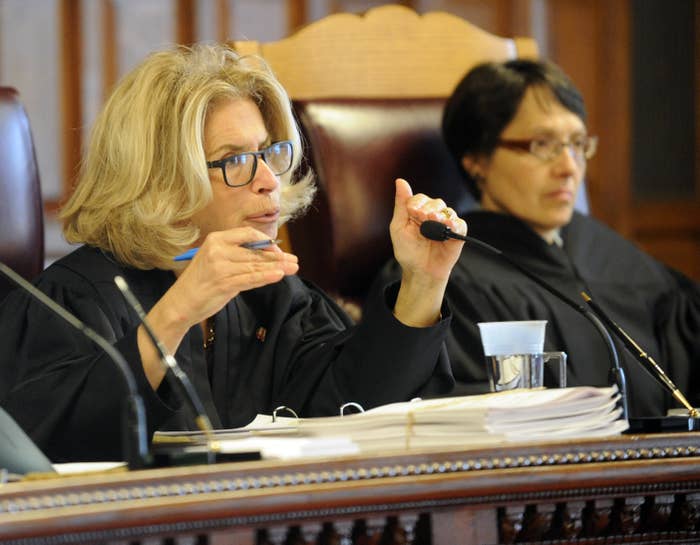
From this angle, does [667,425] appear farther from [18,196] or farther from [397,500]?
[18,196]

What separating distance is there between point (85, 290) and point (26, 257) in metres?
0.33

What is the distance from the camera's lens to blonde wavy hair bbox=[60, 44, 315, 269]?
6.01 ft

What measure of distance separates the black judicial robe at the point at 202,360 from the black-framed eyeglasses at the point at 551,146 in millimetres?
750

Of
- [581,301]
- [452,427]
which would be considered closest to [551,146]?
[581,301]

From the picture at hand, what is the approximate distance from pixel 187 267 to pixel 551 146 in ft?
4.06

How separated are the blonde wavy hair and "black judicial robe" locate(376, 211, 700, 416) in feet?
1.98

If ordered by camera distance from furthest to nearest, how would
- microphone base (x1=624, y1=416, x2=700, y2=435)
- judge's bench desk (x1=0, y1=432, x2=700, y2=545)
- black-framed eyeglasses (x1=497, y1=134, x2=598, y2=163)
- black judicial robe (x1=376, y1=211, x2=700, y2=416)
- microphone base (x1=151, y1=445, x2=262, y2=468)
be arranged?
black-framed eyeglasses (x1=497, y1=134, x2=598, y2=163)
black judicial robe (x1=376, y1=211, x2=700, y2=416)
microphone base (x1=624, y1=416, x2=700, y2=435)
microphone base (x1=151, y1=445, x2=262, y2=468)
judge's bench desk (x1=0, y1=432, x2=700, y2=545)

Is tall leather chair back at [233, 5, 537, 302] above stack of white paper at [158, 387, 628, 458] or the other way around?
above

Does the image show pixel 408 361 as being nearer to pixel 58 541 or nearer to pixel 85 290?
pixel 85 290

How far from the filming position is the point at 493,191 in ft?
8.90

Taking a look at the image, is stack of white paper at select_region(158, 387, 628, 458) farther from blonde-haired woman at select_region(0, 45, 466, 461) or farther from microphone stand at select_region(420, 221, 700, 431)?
blonde-haired woman at select_region(0, 45, 466, 461)

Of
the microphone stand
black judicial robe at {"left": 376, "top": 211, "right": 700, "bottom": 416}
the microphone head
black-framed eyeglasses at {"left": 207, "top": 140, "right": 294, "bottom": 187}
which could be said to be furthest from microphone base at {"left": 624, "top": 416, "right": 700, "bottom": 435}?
black judicial robe at {"left": 376, "top": 211, "right": 700, "bottom": 416}

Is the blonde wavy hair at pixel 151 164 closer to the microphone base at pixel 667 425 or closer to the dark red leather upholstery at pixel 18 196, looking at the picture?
the dark red leather upholstery at pixel 18 196

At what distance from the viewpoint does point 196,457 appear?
3.82 ft
